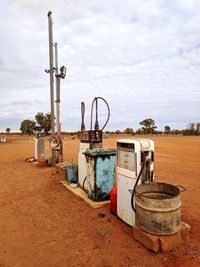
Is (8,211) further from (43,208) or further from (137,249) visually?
(137,249)

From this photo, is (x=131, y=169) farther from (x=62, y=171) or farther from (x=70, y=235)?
(x=62, y=171)

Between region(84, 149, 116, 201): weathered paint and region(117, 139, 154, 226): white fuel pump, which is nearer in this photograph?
region(117, 139, 154, 226): white fuel pump

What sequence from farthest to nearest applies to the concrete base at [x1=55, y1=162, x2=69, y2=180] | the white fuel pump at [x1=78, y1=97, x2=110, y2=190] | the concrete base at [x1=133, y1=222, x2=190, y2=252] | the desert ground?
1. the concrete base at [x1=55, y1=162, x2=69, y2=180]
2. the white fuel pump at [x1=78, y1=97, x2=110, y2=190]
3. the concrete base at [x1=133, y1=222, x2=190, y2=252]
4. the desert ground

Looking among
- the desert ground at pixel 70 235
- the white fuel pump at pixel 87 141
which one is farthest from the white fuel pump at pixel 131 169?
the white fuel pump at pixel 87 141

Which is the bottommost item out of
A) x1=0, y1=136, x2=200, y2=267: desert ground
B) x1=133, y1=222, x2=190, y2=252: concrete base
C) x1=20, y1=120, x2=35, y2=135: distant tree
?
x1=0, y1=136, x2=200, y2=267: desert ground

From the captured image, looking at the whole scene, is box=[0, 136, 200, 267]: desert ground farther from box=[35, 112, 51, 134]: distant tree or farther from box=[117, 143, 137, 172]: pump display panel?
box=[35, 112, 51, 134]: distant tree

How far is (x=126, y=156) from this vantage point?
4.37 meters

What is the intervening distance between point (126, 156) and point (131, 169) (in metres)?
0.26

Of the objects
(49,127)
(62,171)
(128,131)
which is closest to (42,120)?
(49,127)

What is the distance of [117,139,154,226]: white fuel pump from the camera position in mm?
4117

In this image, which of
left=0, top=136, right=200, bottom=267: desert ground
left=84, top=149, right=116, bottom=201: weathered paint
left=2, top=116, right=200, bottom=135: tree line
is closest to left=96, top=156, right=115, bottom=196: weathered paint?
left=84, top=149, right=116, bottom=201: weathered paint

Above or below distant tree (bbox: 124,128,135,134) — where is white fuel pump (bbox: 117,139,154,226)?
below

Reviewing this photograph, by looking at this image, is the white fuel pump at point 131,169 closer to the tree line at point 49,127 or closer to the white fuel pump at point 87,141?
the white fuel pump at point 87,141

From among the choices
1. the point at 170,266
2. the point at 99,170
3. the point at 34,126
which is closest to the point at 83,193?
the point at 99,170
